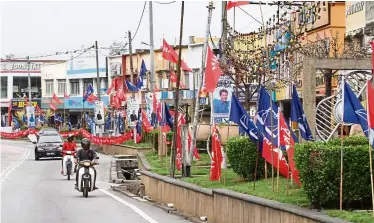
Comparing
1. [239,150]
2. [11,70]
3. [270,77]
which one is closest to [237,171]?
[239,150]

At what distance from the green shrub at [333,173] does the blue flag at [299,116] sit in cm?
243

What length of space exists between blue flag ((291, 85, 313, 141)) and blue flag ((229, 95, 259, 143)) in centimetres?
228

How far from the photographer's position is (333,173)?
42.9 feet

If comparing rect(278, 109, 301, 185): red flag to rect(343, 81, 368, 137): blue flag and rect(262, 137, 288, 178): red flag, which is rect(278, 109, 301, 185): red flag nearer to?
rect(262, 137, 288, 178): red flag

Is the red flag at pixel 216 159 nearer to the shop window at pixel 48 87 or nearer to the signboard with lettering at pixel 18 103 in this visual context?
the shop window at pixel 48 87

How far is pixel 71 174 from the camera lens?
35656 mm

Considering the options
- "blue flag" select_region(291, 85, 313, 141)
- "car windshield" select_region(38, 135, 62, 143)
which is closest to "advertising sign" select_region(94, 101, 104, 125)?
"car windshield" select_region(38, 135, 62, 143)

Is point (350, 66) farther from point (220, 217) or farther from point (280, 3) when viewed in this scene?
point (280, 3)

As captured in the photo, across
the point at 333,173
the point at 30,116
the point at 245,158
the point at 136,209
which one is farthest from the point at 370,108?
the point at 30,116

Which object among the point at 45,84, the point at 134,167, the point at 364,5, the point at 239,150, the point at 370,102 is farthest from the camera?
the point at 45,84

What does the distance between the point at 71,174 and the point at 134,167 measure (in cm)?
781

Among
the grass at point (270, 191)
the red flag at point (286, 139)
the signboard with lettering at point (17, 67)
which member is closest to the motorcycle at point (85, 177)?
the grass at point (270, 191)

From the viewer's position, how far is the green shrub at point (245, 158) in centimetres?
1941

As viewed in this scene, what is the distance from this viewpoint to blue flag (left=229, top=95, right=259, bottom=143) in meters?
18.4
